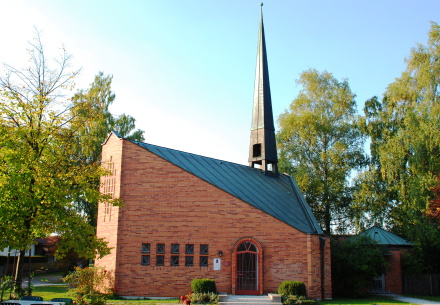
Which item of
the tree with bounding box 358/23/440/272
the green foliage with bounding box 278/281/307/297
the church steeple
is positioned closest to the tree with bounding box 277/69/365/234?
the tree with bounding box 358/23/440/272

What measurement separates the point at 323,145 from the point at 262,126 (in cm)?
785

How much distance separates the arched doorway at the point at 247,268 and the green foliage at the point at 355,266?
17.4ft

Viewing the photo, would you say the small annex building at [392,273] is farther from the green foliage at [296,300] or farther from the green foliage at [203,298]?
the green foliage at [203,298]

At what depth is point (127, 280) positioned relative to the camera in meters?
19.5

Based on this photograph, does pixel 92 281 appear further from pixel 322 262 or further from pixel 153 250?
pixel 322 262

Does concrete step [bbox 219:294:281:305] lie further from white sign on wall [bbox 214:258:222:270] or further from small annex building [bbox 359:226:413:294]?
small annex building [bbox 359:226:413:294]

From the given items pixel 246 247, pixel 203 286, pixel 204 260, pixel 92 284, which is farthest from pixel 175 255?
pixel 92 284

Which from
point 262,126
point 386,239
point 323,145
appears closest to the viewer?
point 386,239

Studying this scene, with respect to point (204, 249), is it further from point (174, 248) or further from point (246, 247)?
point (246, 247)

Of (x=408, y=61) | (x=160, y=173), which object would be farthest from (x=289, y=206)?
(x=408, y=61)

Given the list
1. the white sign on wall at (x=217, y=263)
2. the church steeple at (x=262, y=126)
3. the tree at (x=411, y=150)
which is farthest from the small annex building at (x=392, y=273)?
the white sign on wall at (x=217, y=263)

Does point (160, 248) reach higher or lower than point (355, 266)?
higher

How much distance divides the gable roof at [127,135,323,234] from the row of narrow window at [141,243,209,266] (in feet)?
10.3

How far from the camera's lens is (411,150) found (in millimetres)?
27766
